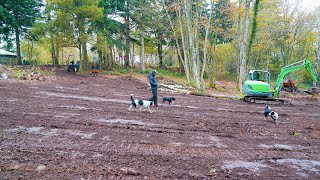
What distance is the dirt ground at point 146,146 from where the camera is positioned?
448 cm

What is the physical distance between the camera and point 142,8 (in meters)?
29.3

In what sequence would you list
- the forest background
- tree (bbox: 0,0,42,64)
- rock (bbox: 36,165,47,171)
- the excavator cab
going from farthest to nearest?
tree (bbox: 0,0,42,64) < the forest background < the excavator cab < rock (bbox: 36,165,47,171)

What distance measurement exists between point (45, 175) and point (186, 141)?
3.69m

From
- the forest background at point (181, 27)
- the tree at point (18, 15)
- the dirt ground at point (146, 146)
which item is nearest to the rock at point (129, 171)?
the dirt ground at point (146, 146)

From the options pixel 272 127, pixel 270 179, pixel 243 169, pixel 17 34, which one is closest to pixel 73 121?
pixel 243 169

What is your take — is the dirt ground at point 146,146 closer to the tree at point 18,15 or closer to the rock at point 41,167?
the rock at point 41,167

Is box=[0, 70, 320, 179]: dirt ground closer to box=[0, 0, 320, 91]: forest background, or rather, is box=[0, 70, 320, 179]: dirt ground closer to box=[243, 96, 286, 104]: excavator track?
box=[243, 96, 286, 104]: excavator track

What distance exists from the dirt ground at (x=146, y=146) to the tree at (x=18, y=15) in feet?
87.4

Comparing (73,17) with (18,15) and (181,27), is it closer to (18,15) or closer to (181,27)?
(18,15)

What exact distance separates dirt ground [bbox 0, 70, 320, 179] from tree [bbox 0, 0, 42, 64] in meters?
26.6

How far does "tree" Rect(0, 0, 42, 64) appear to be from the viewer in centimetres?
3032

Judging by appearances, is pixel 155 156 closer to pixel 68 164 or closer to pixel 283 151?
pixel 68 164

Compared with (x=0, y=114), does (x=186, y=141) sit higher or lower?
lower

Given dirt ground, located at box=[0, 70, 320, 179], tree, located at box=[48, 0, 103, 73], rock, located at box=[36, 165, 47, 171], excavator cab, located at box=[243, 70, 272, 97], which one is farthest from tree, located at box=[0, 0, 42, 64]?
rock, located at box=[36, 165, 47, 171]
